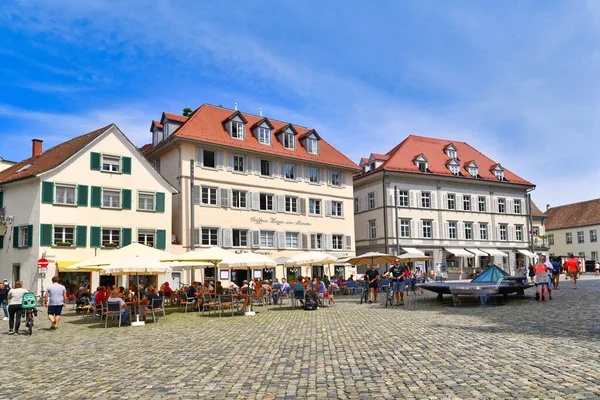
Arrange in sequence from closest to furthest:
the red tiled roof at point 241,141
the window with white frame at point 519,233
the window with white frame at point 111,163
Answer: the window with white frame at point 111,163, the red tiled roof at point 241,141, the window with white frame at point 519,233

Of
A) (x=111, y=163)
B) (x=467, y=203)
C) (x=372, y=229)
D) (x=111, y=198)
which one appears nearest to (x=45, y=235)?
(x=111, y=198)

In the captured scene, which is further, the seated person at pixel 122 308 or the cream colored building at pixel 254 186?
the cream colored building at pixel 254 186

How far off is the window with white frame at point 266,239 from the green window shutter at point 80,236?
41.5ft

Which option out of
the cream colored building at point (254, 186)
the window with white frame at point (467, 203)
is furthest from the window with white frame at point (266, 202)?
the window with white frame at point (467, 203)

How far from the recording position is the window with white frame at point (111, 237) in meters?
33.3

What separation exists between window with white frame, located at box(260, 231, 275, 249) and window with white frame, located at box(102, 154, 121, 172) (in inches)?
447

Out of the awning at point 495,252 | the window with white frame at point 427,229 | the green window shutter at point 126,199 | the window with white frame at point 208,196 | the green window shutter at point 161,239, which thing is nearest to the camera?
the green window shutter at point 126,199

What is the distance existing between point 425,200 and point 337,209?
10810 millimetres

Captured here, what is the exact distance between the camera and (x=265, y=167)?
4188cm

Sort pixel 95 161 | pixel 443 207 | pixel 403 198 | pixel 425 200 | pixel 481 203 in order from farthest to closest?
1. pixel 481 203
2. pixel 443 207
3. pixel 425 200
4. pixel 403 198
5. pixel 95 161

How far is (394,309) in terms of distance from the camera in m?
20.9

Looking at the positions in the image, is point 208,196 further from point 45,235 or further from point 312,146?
point 312,146

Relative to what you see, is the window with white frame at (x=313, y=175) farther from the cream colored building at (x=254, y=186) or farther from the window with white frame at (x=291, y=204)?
the window with white frame at (x=291, y=204)

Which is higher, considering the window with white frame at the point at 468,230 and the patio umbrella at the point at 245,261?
the window with white frame at the point at 468,230
